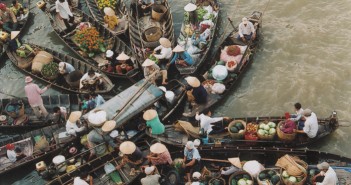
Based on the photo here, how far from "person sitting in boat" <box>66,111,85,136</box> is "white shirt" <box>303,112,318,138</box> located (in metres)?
7.93

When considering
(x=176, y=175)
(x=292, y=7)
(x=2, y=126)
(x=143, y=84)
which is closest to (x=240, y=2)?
(x=292, y=7)

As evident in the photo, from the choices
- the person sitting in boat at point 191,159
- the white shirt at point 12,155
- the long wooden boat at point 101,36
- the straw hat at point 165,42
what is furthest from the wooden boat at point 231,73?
the white shirt at point 12,155

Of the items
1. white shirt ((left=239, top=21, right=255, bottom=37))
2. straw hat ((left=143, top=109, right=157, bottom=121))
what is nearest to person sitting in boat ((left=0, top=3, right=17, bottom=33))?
straw hat ((left=143, top=109, right=157, bottom=121))

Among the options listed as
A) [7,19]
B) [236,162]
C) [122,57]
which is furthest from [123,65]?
[7,19]

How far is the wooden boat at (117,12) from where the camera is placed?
1964 centimetres

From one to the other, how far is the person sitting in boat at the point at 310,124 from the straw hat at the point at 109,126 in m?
6.37

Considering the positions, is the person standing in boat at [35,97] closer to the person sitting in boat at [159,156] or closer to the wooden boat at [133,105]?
the wooden boat at [133,105]

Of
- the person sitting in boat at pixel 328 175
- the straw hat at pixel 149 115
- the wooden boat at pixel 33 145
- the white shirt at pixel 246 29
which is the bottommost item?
the wooden boat at pixel 33 145

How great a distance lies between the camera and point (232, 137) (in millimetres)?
14039

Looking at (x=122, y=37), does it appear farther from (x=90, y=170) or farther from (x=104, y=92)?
(x=90, y=170)

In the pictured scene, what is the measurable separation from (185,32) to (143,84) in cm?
510

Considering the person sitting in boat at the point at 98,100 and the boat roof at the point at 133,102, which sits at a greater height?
the boat roof at the point at 133,102

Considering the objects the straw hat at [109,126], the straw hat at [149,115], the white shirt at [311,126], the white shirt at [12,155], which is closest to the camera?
the white shirt at [311,126]

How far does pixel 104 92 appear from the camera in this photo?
1662 cm
